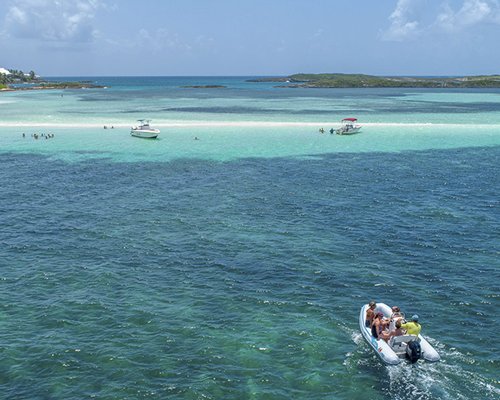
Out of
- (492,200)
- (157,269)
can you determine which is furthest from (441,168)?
(157,269)

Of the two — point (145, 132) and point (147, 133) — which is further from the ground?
point (145, 132)

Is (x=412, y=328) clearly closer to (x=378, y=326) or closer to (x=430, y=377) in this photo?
(x=378, y=326)

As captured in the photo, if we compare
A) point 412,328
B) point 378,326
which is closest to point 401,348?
point 412,328

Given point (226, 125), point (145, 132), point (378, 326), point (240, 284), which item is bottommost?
point (240, 284)

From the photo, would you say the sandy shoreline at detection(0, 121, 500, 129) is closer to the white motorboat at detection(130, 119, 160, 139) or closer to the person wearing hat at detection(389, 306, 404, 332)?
the white motorboat at detection(130, 119, 160, 139)

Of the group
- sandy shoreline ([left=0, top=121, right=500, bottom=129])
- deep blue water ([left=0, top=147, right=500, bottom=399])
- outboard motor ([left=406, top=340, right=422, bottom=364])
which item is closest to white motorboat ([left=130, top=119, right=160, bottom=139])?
sandy shoreline ([left=0, top=121, right=500, bottom=129])

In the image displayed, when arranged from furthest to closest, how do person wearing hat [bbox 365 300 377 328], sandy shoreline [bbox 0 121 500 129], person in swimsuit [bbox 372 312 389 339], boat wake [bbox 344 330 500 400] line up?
sandy shoreline [bbox 0 121 500 129]
person wearing hat [bbox 365 300 377 328]
person in swimsuit [bbox 372 312 389 339]
boat wake [bbox 344 330 500 400]

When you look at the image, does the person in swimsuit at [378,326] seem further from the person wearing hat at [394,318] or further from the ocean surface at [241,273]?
the ocean surface at [241,273]
